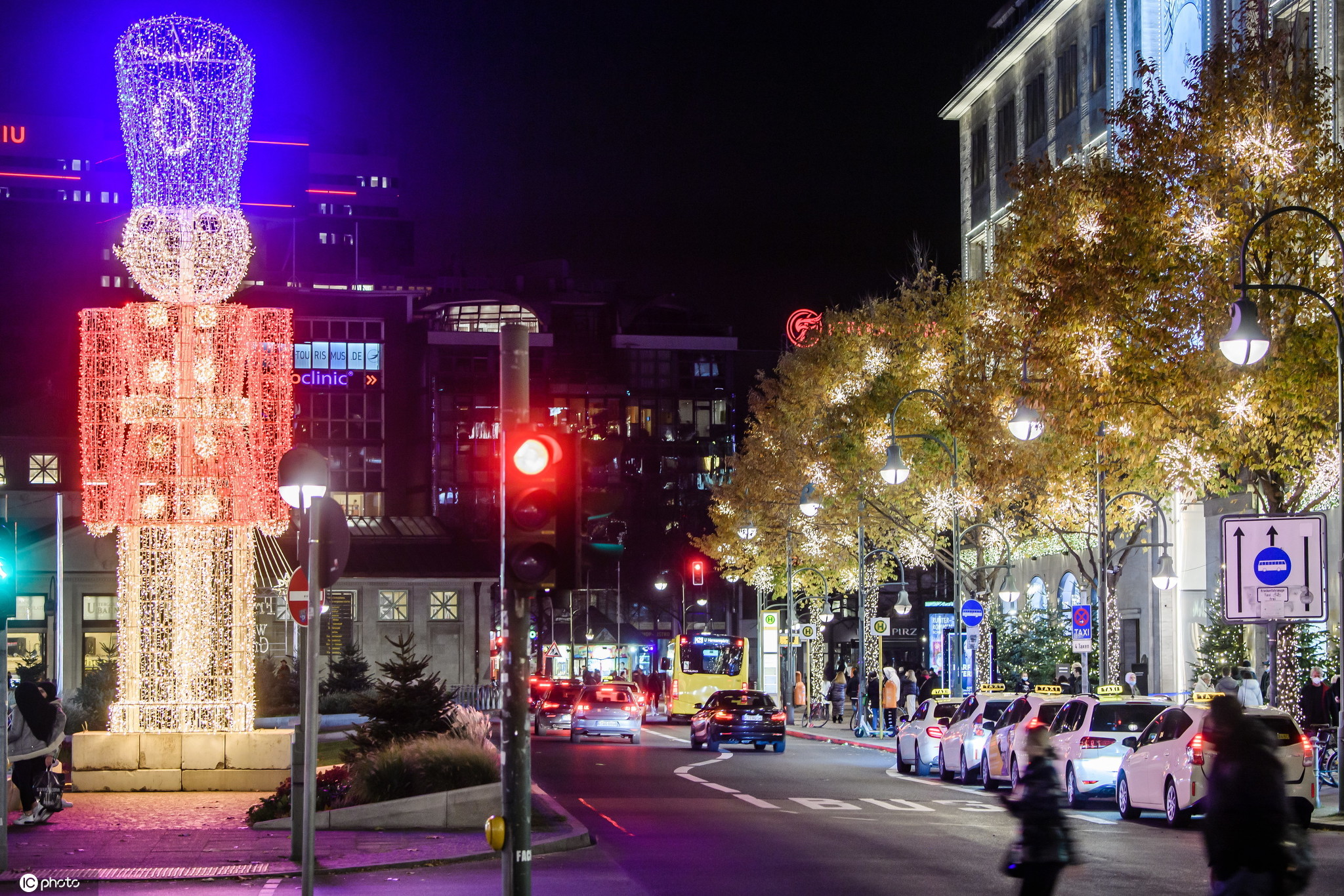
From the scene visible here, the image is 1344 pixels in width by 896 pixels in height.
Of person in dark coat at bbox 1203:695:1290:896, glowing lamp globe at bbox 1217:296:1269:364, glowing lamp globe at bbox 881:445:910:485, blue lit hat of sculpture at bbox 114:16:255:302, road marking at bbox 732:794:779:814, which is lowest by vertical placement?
road marking at bbox 732:794:779:814

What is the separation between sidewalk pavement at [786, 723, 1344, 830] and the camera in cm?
2100

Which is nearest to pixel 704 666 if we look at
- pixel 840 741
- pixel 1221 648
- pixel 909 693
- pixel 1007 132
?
pixel 909 693

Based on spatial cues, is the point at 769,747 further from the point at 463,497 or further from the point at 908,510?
the point at 463,497

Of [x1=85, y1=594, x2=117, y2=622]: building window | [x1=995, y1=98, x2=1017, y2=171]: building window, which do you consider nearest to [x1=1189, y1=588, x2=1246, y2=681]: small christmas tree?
[x1=995, y1=98, x2=1017, y2=171]: building window

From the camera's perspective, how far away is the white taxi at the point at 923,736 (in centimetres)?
3162

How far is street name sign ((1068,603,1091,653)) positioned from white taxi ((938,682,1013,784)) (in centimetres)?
445

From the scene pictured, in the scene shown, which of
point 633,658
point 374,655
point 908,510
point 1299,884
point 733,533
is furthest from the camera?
point 633,658

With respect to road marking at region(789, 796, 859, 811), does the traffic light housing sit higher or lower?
higher

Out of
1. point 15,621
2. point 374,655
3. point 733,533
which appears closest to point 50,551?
point 15,621

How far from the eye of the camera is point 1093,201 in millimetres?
29109

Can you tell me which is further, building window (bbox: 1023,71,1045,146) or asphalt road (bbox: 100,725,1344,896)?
building window (bbox: 1023,71,1045,146)

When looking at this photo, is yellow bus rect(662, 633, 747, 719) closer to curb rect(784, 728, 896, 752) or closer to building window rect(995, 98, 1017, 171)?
curb rect(784, 728, 896, 752)

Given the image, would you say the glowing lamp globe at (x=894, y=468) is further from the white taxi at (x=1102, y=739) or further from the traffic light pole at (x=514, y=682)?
the traffic light pole at (x=514, y=682)

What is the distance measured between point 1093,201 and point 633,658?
85.6 metres
